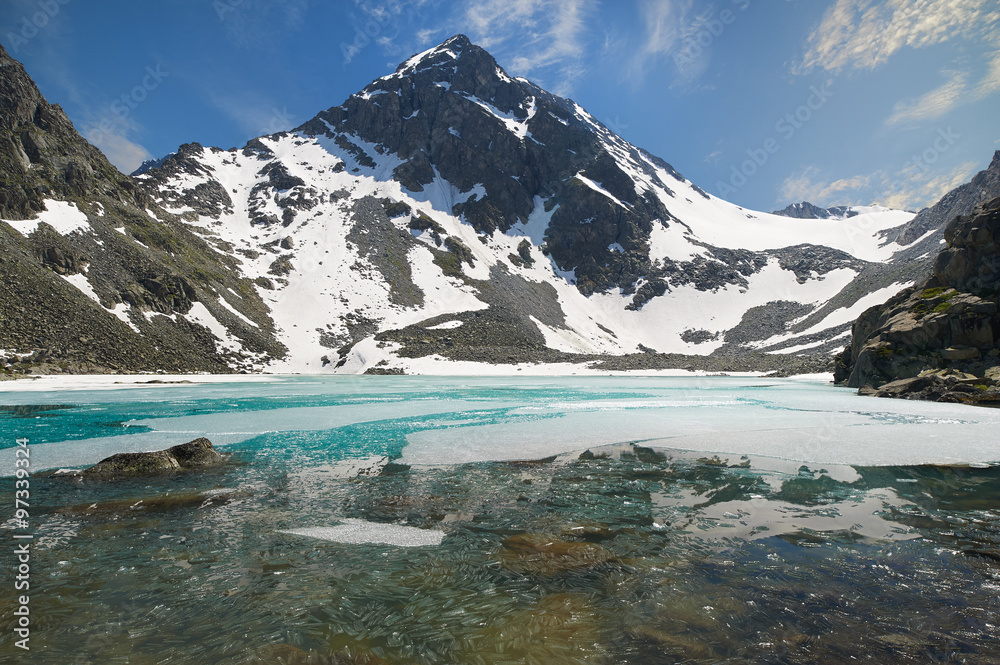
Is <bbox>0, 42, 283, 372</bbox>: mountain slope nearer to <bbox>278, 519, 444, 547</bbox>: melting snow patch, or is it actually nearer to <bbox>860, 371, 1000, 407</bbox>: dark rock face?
<bbox>278, 519, 444, 547</bbox>: melting snow patch

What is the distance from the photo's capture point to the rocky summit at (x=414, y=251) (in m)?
54.9

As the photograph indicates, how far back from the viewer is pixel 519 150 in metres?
142

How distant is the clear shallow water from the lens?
4148 millimetres

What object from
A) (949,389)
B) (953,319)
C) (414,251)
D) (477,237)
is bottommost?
(949,389)

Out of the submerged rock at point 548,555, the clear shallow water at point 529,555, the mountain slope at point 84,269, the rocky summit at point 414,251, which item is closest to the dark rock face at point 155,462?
the clear shallow water at point 529,555

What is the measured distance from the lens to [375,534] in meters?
6.98

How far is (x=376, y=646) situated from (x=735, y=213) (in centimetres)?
20759

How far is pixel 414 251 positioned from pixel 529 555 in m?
103

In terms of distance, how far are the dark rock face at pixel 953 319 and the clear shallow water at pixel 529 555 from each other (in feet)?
62.3

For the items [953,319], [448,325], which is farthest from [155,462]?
[448,325]

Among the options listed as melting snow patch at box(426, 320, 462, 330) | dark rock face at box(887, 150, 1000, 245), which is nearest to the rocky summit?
melting snow patch at box(426, 320, 462, 330)

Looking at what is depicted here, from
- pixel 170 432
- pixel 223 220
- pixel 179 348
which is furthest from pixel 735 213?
pixel 170 432

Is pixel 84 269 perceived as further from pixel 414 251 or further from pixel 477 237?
pixel 477 237

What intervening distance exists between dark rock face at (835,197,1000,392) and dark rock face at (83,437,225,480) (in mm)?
35797
